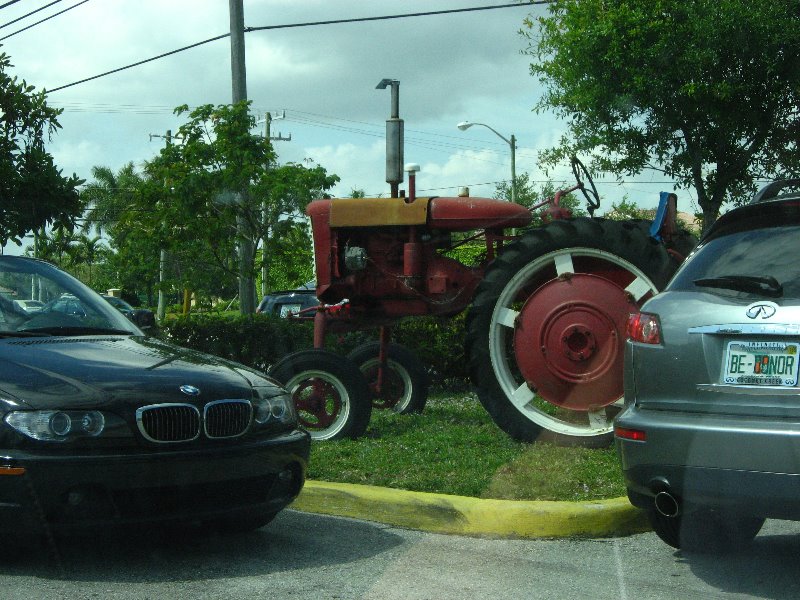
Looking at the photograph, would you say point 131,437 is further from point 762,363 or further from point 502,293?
point 502,293

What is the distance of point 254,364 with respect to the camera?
12.4 meters

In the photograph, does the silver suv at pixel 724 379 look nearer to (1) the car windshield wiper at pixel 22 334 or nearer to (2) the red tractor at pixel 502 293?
(2) the red tractor at pixel 502 293

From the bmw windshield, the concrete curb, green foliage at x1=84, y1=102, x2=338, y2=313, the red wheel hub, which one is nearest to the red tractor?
the red wheel hub

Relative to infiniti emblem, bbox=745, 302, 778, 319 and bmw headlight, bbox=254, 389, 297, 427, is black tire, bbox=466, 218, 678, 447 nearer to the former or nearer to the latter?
bmw headlight, bbox=254, 389, 297, 427

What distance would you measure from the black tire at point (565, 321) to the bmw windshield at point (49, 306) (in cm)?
269

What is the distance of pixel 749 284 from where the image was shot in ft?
14.7

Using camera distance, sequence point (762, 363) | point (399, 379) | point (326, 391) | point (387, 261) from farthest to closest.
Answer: point (399, 379) < point (387, 261) < point (326, 391) < point (762, 363)

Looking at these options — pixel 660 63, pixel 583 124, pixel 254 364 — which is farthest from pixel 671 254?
pixel 583 124

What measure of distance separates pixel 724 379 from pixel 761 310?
0.32 m

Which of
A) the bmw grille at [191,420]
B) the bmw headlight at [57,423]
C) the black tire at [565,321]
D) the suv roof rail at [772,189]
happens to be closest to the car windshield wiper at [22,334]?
the bmw headlight at [57,423]

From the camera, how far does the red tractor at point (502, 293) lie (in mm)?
7277

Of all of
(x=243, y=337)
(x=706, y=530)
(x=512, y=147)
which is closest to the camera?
(x=706, y=530)

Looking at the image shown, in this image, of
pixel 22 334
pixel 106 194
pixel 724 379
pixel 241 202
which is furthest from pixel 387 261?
pixel 106 194

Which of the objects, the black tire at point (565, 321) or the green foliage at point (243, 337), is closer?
the black tire at point (565, 321)
